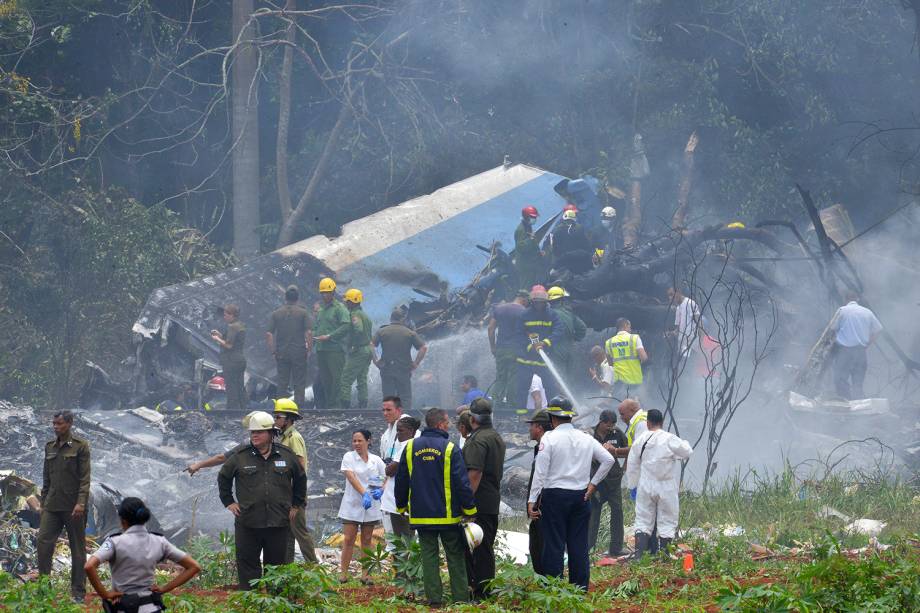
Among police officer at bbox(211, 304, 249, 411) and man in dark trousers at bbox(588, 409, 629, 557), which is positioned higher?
police officer at bbox(211, 304, 249, 411)

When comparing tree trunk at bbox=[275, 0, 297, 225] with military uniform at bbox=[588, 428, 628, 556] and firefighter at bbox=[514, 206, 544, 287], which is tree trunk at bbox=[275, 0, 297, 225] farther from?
military uniform at bbox=[588, 428, 628, 556]

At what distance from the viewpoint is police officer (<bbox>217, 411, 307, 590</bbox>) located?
7.27 metres

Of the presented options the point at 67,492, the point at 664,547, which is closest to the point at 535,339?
the point at 664,547

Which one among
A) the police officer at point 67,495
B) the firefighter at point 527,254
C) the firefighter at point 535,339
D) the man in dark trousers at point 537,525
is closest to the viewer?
the man in dark trousers at point 537,525

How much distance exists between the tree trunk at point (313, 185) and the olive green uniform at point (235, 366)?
17.6ft

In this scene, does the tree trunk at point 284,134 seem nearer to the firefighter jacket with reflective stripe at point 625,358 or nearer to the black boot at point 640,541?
the firefighter jacket with reflective stripe at point 625,358

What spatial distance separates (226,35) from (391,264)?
647cm

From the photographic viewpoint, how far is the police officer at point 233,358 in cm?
1485

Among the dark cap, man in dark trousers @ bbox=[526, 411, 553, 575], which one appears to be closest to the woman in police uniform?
the dark cap

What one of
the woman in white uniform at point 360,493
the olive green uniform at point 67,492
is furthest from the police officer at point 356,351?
the olive green uniform at point 67,492

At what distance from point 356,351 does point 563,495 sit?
7.58 meters

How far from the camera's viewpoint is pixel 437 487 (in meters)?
7.10

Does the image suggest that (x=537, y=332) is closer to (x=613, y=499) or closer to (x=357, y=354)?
(x=357, y=354)

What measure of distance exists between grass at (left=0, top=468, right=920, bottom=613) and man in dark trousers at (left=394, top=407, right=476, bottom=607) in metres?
0.21
